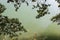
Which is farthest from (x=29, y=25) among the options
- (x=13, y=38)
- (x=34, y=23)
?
(x=13, y=38)

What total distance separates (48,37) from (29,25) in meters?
0.24

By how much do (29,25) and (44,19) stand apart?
178mm

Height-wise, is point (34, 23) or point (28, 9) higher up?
point (28, 9)

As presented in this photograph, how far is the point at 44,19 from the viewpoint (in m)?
2.01

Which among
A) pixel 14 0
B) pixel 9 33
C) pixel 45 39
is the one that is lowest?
pixel 45 39

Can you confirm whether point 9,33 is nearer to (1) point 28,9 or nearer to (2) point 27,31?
(2) point 27,31

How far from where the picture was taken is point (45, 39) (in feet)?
6.48

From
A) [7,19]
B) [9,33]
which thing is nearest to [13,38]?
[9,33]

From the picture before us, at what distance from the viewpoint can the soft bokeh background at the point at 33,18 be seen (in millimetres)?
1995

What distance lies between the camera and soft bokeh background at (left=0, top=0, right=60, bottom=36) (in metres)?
2.00

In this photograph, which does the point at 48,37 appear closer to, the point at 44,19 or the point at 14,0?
the point at 44,19

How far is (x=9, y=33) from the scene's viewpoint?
78.7 inches

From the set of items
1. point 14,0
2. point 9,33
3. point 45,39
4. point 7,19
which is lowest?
point 45,39

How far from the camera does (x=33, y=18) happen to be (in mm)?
2008
